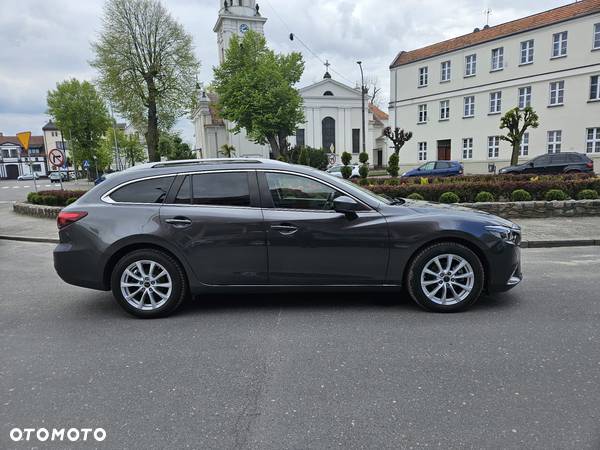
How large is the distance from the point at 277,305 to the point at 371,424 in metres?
2.31

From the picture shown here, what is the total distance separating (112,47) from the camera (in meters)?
28.9

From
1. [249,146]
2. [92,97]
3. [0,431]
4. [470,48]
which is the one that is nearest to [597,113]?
[470,48]

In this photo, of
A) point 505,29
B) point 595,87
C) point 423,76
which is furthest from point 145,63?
point 595,87

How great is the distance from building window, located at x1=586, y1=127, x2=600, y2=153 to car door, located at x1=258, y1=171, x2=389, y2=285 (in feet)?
106

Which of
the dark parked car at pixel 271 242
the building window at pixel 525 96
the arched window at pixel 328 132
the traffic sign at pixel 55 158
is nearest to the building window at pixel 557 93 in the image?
the building window at pixel 525 96

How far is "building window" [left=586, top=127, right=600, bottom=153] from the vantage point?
28.5m

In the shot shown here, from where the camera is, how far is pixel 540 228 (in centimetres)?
949

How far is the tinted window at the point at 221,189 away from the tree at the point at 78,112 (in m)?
57.1

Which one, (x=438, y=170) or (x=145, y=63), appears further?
(x=145, y=63)

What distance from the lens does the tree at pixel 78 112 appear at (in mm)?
54188

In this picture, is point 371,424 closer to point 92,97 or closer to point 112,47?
point 112,47

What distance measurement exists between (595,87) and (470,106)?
9.51 meters

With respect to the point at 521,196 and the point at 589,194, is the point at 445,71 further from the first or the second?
the point at 521,196

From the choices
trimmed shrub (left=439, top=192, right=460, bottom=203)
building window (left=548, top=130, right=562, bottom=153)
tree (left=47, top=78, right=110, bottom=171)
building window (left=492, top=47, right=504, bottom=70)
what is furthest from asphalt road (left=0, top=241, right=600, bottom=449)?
tree (left=47, top=78, right=110, bottom=171)
